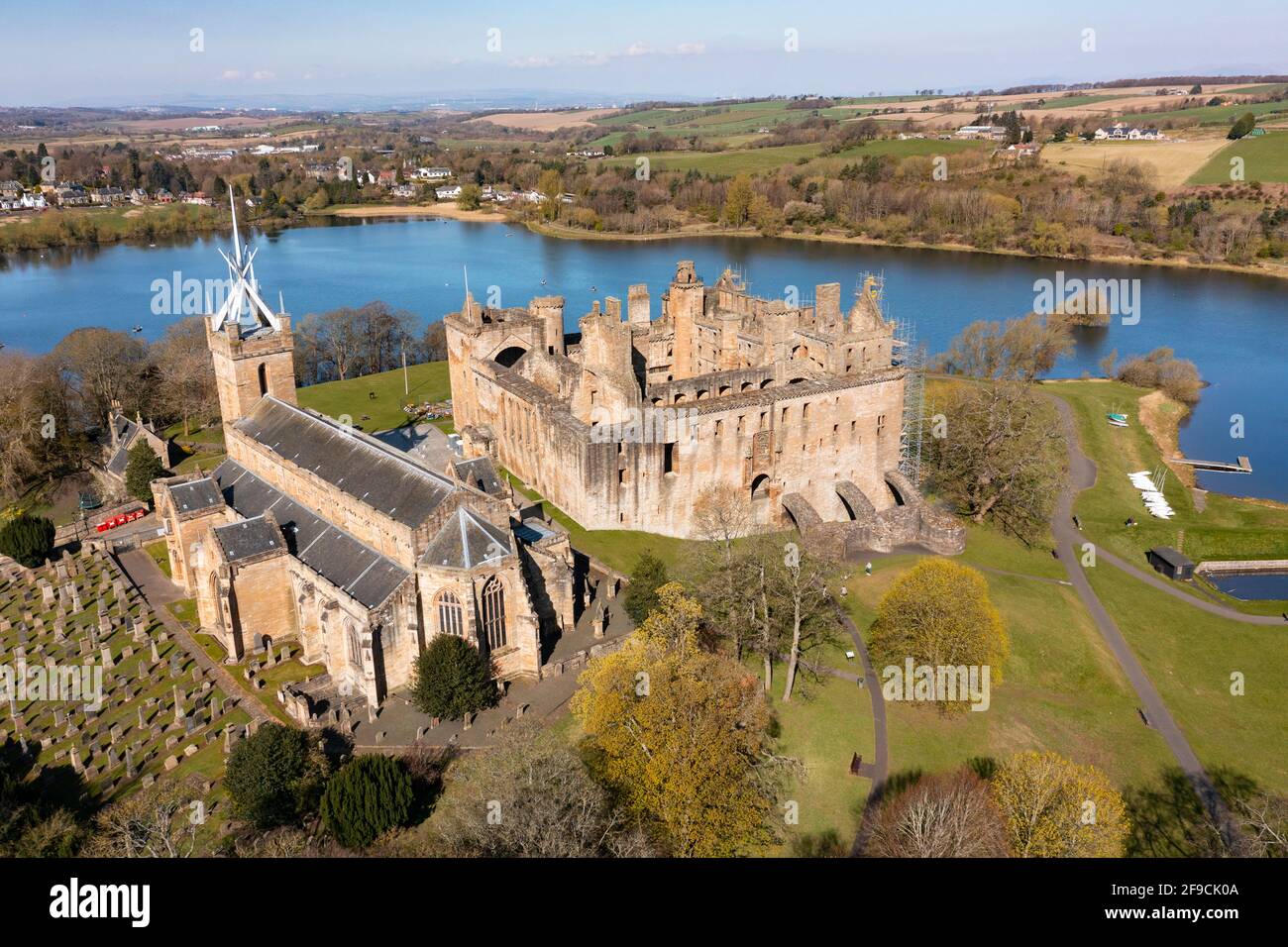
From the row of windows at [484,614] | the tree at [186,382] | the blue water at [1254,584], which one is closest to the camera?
the row of windows at [484,614]

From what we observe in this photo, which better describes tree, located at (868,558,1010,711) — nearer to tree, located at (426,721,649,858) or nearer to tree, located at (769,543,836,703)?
tree, located at (769,543,836,703)

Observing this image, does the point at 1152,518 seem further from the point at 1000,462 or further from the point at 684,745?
the point at 684,745

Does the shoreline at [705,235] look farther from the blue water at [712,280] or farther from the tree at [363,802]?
the tree at [363,802]

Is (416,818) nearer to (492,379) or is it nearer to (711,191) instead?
(492,379)

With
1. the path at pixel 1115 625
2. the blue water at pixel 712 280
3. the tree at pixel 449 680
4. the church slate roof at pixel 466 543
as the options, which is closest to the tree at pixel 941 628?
the path at pixel 1115 625

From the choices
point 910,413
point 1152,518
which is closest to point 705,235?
point 910,413
